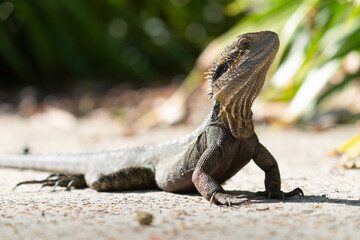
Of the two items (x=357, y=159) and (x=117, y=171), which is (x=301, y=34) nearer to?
(x=357, y=159)

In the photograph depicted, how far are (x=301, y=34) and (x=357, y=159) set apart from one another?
10.2ft

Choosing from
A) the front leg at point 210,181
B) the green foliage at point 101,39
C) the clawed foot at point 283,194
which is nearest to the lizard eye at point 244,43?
the front leg at point 210,181

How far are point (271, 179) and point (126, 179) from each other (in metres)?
1.19

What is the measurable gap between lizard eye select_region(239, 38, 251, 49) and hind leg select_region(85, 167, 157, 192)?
1.27 meters

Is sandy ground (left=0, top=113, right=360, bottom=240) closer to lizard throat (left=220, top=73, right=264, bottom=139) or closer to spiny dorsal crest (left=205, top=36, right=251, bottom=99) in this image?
lizard throat (left=220, top=73, right=264, bottom=139)

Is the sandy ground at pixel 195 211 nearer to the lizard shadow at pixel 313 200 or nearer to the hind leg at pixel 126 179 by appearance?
the lizard shadow at pixel 313 200

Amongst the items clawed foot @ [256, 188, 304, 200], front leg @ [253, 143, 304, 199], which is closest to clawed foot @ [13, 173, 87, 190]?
front leg @ [253, 143, 304, 199]

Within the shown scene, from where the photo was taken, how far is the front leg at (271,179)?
3529 millimetres

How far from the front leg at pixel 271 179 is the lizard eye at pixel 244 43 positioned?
0.71 metres

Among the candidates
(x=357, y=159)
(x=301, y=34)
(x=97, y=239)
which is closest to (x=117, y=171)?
(x=97, y=239)

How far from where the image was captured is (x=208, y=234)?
257cm

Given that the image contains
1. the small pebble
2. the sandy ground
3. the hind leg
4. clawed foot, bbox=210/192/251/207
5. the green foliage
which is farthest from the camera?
the green foliage

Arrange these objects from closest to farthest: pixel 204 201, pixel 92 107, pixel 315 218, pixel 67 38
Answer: pixel 315 218 → pixel 204 201 → pixel 92 107 → pixel 67 38

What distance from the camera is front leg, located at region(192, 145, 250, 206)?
10.8ft
